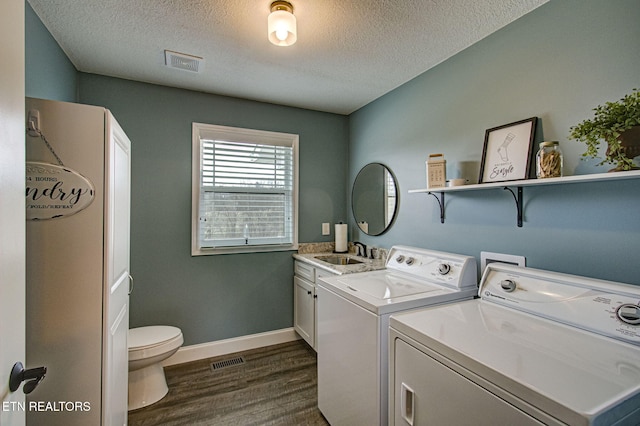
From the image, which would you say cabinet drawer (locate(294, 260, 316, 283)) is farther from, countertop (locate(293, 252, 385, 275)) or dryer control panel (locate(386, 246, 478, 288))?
dryer control panel (locate(386, 246, 478, 288))

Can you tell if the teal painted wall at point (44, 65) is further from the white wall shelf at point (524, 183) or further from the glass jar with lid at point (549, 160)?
the glass jar with lid at point (549, 160)

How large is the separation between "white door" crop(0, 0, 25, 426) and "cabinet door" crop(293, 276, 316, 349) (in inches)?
81.5

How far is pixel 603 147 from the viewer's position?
132cm

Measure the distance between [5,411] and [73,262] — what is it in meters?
0.66

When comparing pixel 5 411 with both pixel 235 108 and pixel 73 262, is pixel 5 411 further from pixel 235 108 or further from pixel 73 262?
pixel 235 108

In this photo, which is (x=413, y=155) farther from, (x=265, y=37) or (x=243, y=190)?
(x=243, y=190)

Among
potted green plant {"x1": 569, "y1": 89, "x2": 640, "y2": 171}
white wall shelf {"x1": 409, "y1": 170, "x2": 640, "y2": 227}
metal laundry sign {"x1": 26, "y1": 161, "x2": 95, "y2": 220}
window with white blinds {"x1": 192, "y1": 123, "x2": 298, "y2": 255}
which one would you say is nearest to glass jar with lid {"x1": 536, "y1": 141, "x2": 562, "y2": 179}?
white wall shelf {"x1": 409, "y1": 170, "x2": 640, "y2": 227}

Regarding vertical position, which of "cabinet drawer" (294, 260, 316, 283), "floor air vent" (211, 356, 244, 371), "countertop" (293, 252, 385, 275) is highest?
"countertop" (293, 252, 385, 275)

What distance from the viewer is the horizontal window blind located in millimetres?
2770

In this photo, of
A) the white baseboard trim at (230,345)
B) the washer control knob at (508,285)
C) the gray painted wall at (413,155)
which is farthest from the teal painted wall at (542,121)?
the white baseboard trim at (230,345)

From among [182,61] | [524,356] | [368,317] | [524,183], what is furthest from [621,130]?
[182,61]

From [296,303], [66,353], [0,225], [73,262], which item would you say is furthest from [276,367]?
[0,225]

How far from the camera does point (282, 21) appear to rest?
1.52 metres

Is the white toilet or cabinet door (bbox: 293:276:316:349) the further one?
cabinet door (bbox: 293:276:316:349)
